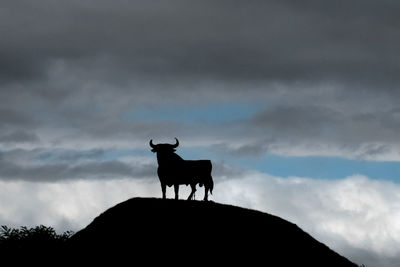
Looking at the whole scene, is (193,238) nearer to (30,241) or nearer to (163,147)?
(163,147)

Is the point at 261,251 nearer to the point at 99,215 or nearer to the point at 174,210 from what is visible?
the point at 174,210

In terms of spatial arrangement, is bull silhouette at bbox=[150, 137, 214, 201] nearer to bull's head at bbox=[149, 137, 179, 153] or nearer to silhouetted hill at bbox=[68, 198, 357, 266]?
bull's head at bbox=[149, 137, 179, 153]

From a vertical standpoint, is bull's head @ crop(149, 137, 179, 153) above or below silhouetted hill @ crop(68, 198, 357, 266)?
above

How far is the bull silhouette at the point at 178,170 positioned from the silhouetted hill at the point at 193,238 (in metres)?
1.22

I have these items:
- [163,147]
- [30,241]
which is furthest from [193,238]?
[30,241]

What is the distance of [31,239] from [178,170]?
1522cm

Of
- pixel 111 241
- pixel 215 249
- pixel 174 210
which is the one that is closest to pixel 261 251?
pixel 215 249

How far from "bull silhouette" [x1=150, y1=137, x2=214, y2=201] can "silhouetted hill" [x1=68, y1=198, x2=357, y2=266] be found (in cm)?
122

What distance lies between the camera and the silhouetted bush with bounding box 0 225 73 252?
46.4 meters

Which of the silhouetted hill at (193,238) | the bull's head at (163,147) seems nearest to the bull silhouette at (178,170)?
the bull's head at (163,147)

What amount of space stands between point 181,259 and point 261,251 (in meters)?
4.35

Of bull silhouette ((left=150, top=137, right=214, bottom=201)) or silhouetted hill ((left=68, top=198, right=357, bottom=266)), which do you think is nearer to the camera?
silhouetted hill ((left=68, top=198, right=357, bottom=266))

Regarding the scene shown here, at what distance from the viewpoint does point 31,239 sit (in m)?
48.1

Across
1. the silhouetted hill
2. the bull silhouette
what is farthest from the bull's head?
the silhouetted hill
